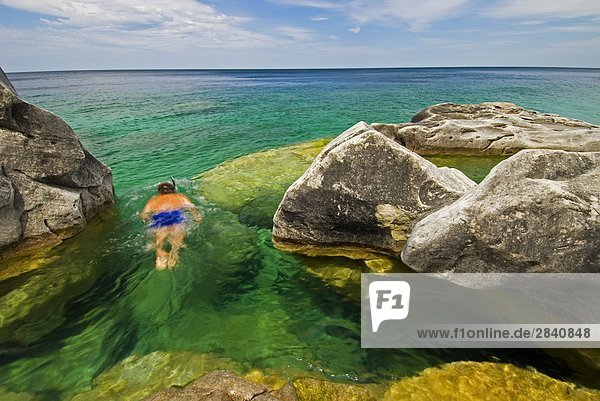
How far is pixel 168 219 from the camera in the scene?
11.8m

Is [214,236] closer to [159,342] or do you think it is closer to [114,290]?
[114,290]

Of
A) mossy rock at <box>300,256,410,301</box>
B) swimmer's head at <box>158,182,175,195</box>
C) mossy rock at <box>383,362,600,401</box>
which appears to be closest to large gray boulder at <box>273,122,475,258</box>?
mossy rock at <box>300,256,410,301</box>

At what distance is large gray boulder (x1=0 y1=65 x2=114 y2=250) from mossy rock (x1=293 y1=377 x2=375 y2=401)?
31.1ft

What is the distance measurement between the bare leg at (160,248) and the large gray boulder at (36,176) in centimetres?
265

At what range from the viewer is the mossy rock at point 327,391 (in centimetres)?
531

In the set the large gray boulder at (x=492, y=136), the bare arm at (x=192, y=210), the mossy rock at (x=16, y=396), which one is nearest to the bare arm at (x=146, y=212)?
the bare arm at (x=192, y=210)

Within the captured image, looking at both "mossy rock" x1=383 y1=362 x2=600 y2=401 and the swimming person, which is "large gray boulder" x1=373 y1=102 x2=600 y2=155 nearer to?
the swimming person

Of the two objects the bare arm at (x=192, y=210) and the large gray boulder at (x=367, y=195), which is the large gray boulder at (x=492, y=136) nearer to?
the large gray boulder at (x=367, y=195)

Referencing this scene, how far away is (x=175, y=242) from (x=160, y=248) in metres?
0.49

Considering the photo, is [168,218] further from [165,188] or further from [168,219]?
[165,188]

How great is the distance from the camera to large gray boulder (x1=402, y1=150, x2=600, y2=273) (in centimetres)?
591

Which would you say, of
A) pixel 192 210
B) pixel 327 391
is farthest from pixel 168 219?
pixel 327 391

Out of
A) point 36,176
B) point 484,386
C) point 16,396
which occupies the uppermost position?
point 36,176

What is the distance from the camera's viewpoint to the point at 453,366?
19.3 ft
